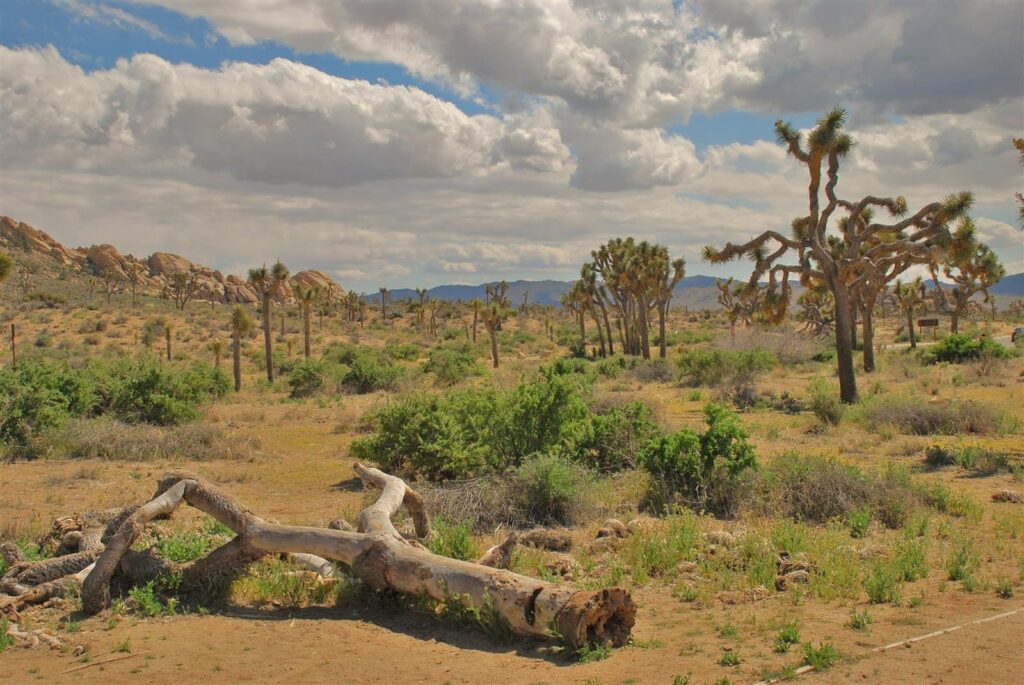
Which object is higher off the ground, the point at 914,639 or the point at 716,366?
the point at 716,366

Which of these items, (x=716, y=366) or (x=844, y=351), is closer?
(x=844, y=351)

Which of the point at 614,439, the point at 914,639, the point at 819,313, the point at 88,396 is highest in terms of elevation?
the point at 819,313

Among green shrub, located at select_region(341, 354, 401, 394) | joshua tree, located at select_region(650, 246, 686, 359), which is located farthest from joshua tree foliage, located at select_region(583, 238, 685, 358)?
green shrub, located at select_region(341, 354, 401, 394)

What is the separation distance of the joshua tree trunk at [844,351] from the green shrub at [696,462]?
11927mm

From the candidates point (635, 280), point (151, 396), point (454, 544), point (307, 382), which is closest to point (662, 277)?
point (635, 280)

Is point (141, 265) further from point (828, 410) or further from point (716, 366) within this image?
point (828, 410)

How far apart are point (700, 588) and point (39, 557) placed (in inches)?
272

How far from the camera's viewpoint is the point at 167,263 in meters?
146

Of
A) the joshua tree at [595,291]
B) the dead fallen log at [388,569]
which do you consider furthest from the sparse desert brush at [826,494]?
the joshua tree at [595,291]

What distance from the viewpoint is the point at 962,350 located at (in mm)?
32500

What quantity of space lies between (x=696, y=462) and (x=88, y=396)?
50.4ft

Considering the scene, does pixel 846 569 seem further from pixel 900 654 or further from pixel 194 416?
pixel 194 416

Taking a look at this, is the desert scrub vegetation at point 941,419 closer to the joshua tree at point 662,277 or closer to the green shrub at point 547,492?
the green shrub at point 547,492

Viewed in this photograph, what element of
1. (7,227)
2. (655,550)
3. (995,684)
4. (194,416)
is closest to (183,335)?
(194,416)
